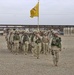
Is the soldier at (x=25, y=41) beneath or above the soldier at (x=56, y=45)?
beneath

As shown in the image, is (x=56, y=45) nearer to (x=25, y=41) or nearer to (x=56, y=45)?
(x=56, y=45)

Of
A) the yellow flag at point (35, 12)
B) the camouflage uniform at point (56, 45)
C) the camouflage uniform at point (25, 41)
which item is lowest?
the camouflage uniform at point (25, 41)

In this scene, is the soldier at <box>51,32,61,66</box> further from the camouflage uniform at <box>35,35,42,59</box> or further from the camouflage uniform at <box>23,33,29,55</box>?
the camouflage uniform at <box>23,33,29,55</box>

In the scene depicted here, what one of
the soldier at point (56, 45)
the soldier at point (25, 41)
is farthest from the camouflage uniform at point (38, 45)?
the soldier at point (56, 45)

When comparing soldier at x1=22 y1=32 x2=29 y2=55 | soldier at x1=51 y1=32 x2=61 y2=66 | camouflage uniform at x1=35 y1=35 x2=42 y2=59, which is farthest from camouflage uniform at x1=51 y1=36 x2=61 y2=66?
soldier at x1=22 y1=32 x2=29 y2=55

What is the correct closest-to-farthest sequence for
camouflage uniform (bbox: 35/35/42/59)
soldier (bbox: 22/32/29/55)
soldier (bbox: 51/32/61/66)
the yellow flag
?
1. soldier (bbox: 51/32/61/66)
2. camouflage uniform (bbox: 35/35/42/59)
3. soldier (bbox: 22/32/29/55)
4. the yellow flag

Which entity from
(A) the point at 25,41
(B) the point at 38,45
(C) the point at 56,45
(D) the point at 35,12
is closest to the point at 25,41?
(A) the point at 25,41

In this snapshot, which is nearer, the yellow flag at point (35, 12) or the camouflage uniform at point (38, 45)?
the camouflage uniform at point (38, 45)

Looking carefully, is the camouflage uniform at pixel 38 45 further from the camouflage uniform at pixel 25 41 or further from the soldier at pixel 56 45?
the soldier at pixel 56 45

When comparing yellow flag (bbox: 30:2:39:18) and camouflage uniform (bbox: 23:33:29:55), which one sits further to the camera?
yellow flag (bbox: 30:2:39:18)

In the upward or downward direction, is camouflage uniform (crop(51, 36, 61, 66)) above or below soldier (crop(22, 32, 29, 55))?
above

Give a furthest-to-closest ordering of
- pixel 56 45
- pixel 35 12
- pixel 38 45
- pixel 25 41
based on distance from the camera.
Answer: pixel 35 12, pixel 25 41, pixel 38 45, pixel 56 45

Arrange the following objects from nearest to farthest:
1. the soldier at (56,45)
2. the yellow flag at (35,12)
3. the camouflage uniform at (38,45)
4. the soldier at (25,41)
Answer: the soldier at (56,45), the camouflage uniform at (38,45), the soldier at (25,41), the yellow flag at (35,12)

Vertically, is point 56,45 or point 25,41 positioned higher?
point 56,45
